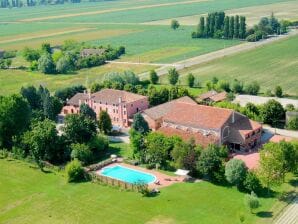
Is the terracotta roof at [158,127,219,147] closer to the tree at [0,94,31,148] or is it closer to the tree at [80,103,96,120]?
the tree at [80,103,96,120]

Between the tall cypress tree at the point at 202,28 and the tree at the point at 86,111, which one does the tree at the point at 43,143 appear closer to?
the tree at the point at 86,111

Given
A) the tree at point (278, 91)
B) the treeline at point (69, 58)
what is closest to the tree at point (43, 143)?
the tree at point (278, 91)

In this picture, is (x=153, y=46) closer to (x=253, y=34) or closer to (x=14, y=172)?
Answer: (x=253, y=34)

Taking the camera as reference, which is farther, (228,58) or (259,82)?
(228,58)

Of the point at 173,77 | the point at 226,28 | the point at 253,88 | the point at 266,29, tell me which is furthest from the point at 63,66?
the point at 266,29

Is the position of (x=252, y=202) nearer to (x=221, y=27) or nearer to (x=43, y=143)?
(x=43, y=143)

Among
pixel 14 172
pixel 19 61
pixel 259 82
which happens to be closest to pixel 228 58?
pixel 259 82

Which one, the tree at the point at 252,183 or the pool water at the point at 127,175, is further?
the pool water at the point at 127,175
